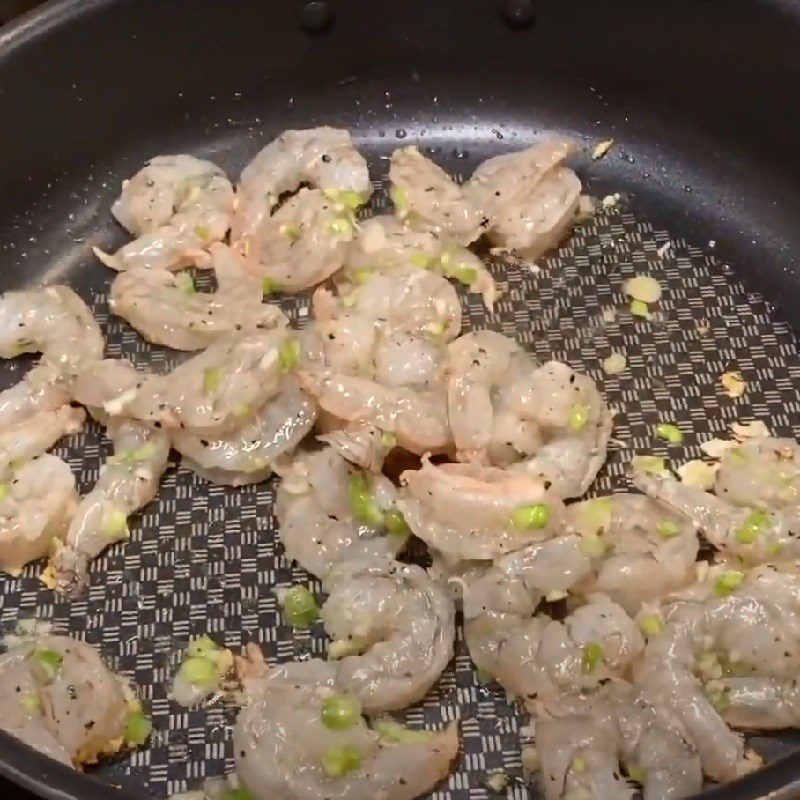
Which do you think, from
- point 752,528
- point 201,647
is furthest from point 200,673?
point 752,528

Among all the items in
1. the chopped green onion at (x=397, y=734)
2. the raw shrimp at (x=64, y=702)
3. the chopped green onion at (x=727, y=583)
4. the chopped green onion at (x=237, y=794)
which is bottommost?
the chopped green onion at (x=727, y=583)

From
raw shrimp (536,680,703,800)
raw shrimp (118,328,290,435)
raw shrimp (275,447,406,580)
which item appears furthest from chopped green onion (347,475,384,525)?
raw shrimp (536,680,703,800)

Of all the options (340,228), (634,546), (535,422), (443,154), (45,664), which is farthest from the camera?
(443,154)

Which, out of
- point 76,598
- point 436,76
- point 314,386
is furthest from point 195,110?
point 76,598

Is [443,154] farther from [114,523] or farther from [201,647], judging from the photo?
[201,647]

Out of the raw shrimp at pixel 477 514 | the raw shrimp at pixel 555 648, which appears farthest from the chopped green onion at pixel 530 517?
the raw shrimp at pixel 555 648

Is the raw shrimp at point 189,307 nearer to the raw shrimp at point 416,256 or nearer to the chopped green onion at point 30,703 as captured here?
the raw shrimp at point 416,256

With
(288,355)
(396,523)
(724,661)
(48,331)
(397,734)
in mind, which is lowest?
(724,661)

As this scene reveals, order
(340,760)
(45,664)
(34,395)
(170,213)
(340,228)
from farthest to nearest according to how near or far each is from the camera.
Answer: (170,213)
(340,228)
(34,395)
(45,664)
(340,760)
